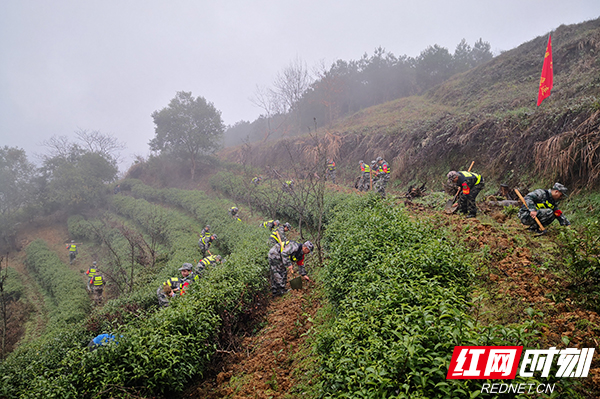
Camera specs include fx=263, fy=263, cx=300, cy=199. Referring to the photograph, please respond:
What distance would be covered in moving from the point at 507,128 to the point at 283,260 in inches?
Answer: 386

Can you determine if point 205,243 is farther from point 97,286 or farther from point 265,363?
point 265,363

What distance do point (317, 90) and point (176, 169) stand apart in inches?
899

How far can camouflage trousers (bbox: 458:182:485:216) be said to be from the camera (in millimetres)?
6750

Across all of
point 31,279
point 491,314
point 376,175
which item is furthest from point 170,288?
point 31,279

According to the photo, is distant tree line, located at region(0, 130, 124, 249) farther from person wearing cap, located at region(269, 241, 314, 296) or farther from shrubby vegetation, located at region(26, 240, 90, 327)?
person wearing cap, located at region(269, 241, 314, 296)

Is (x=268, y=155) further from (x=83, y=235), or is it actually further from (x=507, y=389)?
(x=507, y=389)

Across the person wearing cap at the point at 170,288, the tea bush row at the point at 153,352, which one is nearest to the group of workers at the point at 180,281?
the person wearing cap at the point at 170,288

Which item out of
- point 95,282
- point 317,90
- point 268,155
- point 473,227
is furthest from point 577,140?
point 317,90

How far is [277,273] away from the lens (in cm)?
744

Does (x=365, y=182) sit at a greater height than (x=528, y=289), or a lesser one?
greater

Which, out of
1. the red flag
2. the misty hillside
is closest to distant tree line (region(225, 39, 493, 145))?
the misty hillside

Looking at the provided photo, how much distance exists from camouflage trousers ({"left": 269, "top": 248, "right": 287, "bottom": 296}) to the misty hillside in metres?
6.87

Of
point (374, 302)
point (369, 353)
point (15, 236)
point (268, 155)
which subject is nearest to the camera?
point (369, 353)

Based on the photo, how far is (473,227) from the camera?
5.48 meters
